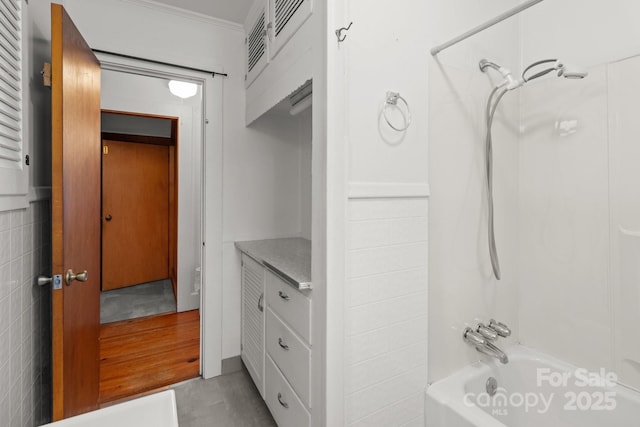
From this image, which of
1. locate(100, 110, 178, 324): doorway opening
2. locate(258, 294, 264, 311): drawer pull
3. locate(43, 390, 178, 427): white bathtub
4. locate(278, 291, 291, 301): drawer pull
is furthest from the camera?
locate(100, 110, 178, 324): doorway opening

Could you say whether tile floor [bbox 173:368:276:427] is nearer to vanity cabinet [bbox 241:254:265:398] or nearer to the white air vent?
vanity cabinet [bbox 241:254:265:398]

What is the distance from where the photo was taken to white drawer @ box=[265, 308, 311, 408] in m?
1.19

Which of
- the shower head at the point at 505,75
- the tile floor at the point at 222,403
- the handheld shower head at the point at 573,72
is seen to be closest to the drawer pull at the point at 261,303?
the tile floor at the point at 222,403

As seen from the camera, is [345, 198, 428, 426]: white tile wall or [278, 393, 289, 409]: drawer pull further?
[278, 393, 289, 409]: drawer pull

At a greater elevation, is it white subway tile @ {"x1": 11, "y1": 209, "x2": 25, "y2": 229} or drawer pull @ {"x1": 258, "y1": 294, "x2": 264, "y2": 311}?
white subway tile @ {"x1": 11, "y1": 209, "x2": 25, "y2": 229}

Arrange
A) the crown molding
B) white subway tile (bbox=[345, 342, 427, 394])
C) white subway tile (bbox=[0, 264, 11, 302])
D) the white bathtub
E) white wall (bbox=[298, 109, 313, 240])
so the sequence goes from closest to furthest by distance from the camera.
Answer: the white bathtub, white subway tile (bbox=[0, 264, 11, 302]), white subway tile (bbox=[345, 342, 427, 394]), the crown molding, white wall (bbox=[298, 109, 313, 240])

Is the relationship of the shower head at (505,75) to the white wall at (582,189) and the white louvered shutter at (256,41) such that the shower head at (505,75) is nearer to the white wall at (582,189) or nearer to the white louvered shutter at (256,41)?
the white wall at (582,189)

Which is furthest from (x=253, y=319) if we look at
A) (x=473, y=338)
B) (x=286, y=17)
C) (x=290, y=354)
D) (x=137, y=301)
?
(x=137, y=301)

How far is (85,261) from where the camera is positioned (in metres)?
1.48

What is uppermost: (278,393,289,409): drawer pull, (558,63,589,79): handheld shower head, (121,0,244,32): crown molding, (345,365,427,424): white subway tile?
(121,0,244,32): crown molding

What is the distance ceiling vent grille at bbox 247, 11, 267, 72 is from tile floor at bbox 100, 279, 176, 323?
2634 mm

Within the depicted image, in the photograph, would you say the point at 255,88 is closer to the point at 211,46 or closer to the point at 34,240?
the point at 211,46

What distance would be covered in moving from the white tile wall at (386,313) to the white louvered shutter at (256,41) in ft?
3.78

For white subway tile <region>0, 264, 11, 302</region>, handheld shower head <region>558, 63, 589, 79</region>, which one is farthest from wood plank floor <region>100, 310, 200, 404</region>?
handheld shower head <region>558, 63, 589, 79</region>
